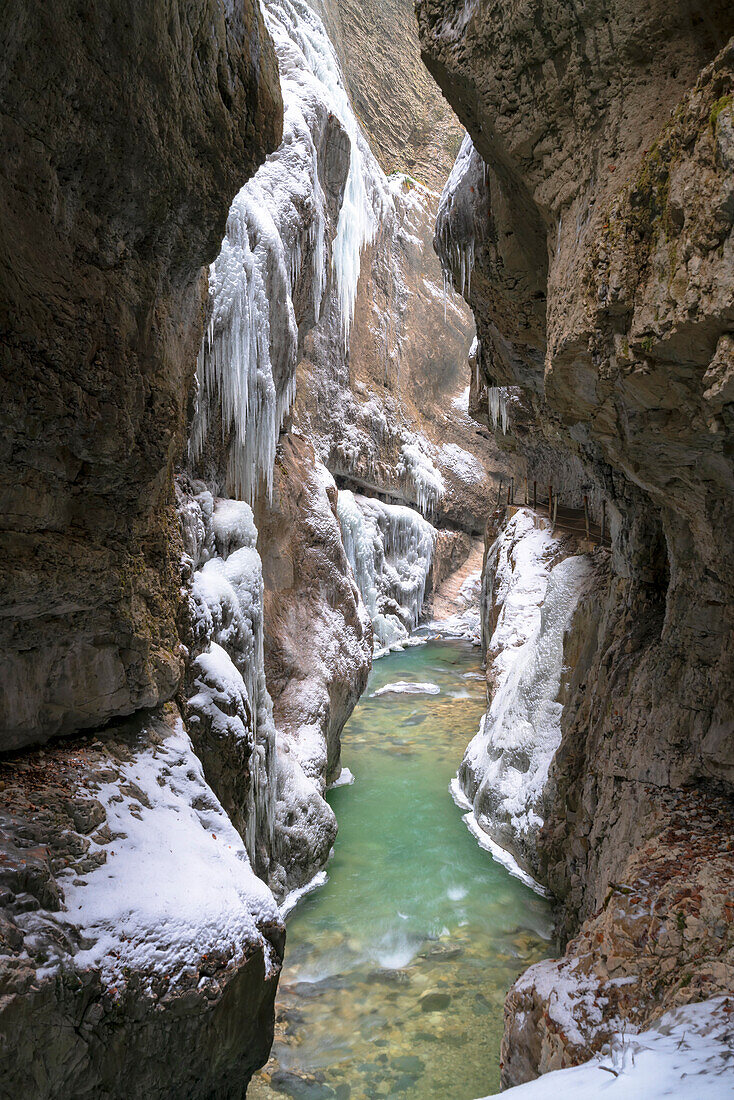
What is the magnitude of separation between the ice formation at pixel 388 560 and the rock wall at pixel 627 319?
43.4ft

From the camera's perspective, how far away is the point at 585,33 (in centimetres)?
385

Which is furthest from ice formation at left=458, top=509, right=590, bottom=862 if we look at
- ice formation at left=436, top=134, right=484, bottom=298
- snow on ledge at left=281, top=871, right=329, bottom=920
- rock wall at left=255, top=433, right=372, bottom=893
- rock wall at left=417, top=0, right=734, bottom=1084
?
ice formation at left=436, top=134, right=484, bottom=298

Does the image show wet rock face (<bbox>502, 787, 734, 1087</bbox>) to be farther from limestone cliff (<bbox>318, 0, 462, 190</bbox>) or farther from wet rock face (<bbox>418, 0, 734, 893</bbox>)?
limestone cliff (<bbox>318, 0, 462, 190</bbox>)

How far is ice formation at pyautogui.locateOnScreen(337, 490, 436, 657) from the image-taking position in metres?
20.1

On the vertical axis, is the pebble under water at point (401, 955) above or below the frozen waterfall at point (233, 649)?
below

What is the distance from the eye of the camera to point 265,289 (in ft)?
28.1

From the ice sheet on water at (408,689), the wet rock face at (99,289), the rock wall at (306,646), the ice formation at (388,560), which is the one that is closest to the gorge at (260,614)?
the wet rock face at (99,289)

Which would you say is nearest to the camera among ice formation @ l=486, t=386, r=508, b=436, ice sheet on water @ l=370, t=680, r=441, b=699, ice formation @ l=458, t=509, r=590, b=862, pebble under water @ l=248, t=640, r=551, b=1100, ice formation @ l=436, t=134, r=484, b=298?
pebble under water @ l=248, t=640, r=551, b=1100

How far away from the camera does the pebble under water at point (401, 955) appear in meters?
5.11

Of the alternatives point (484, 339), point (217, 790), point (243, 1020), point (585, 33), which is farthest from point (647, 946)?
point (484, 339)

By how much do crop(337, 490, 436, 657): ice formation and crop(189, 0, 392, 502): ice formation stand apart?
29.4ft

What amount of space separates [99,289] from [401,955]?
21.6ft

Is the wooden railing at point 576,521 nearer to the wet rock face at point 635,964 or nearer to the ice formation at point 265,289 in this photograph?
the ice formation at point 265,289

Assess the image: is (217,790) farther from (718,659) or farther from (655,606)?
(655,606)
